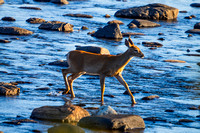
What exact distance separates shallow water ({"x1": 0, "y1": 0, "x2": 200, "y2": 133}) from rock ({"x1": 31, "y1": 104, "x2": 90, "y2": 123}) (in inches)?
12.5

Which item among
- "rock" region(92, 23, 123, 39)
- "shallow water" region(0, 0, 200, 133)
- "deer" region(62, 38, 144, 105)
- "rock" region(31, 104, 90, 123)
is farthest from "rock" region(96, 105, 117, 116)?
"rock" region(92, 23, 123, 39)

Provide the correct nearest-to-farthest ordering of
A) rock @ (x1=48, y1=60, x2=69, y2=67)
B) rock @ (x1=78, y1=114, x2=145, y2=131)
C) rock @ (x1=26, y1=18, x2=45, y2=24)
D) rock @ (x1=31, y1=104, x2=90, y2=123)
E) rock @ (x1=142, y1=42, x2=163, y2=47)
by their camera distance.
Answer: rock @ (x1=78, y1=114, x2=145, y2=131)
rock @ (x1=31, y1=104, x2=90, y2=123)
rock @ (x1=48, y1=60, x2=69, y2=67)
rock @ (x1=142, y1=42, x2=163, y2=47)
rock @ (x1=26, y1=18, x2=45, y2=24)

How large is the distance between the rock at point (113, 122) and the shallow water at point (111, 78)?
11.0 inches

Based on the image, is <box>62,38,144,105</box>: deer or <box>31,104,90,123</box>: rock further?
<box>62,38,144,105</box>: deer

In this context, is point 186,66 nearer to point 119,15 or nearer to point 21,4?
point 119,15

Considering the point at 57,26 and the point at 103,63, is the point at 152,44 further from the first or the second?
the point at 103,63

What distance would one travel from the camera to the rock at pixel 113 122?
1084 cm

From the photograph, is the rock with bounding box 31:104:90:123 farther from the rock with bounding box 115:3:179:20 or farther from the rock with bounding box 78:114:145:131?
the rock with bounding box 115:3:179:20

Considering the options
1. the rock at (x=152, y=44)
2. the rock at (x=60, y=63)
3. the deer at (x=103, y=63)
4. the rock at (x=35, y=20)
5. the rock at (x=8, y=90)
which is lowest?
the rock at (x=152, y=44)

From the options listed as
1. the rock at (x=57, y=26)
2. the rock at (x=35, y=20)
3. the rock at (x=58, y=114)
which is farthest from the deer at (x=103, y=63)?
the rock at (x=35, y=20)

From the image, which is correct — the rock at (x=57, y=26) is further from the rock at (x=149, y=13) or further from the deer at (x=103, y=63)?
the deer at (x=103, y=63)

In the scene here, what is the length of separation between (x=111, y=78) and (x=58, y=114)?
21.3ft

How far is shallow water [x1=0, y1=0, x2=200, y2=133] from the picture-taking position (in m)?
12.4

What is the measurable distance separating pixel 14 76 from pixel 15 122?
5729 millimetres
